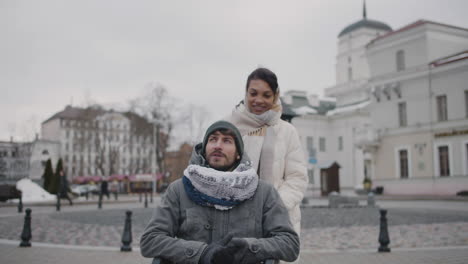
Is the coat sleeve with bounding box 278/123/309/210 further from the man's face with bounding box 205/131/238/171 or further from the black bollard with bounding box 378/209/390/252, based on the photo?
the black bollard with bounding box 378/209/390/252

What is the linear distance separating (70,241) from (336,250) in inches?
246

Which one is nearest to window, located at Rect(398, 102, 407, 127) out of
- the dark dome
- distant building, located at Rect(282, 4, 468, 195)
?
distant building, located at Rect(282, 4, 468, 195)

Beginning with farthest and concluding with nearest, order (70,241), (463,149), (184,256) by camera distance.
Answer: (463,149) < (70,241) < (184,256)

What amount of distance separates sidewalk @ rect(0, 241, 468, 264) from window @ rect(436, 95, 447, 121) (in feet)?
105

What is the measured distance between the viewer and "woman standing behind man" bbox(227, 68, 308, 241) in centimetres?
331

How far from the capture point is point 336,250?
9039 millimetres

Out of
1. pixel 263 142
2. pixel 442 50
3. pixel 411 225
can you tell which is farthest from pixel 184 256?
pixel 442 50

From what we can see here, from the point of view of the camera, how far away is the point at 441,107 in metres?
38.0

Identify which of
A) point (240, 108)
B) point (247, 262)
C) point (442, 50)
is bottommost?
point (247, 262)

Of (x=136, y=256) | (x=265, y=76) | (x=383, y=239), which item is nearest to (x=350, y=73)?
(x=383, y=239)

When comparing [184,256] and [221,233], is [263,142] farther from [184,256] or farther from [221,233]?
[184,256]

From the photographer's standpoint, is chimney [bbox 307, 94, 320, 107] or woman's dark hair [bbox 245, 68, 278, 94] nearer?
woman's dark hair [bbox 245, 68, 278, 94]

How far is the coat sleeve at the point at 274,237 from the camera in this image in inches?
103

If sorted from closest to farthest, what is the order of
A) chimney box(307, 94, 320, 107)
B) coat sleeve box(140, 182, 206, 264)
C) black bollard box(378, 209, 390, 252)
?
coat sleeve box(140, 182, 206, 264), black bollard box(378, 209, 390, 252), chimney box(307, 94, 320, 107)
